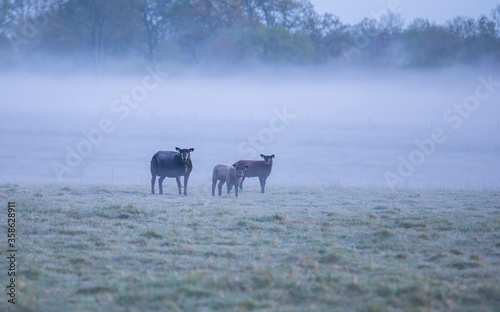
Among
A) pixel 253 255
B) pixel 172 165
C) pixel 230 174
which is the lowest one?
pixel 253 255

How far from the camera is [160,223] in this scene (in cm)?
1324

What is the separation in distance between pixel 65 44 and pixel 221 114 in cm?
1904

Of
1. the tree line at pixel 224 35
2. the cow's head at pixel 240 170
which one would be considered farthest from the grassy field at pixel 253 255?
the tree line at pixel 224 35

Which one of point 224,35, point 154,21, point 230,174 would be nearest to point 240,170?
point 230,174

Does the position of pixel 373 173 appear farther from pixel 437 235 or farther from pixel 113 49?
pixel 113 49

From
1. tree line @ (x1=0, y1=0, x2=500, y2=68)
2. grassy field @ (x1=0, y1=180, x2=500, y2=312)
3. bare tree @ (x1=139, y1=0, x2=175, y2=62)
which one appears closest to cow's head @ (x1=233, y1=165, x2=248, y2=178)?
grassy field @ (x1=0, y1=180, x2=500, y2=312)

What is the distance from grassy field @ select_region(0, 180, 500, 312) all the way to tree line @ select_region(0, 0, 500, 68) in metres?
50.2

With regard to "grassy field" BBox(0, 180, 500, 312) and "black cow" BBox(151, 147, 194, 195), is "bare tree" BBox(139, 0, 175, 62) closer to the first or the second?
"black cow" BBox(151, 147, 194, 195)

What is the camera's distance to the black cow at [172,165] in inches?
788

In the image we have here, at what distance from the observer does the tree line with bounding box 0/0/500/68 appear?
6450cm

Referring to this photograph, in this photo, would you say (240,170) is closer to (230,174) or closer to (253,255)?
(230,174)

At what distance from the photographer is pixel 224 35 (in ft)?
218

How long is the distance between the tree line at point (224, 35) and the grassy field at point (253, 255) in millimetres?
50207

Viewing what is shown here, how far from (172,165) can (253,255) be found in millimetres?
10717
